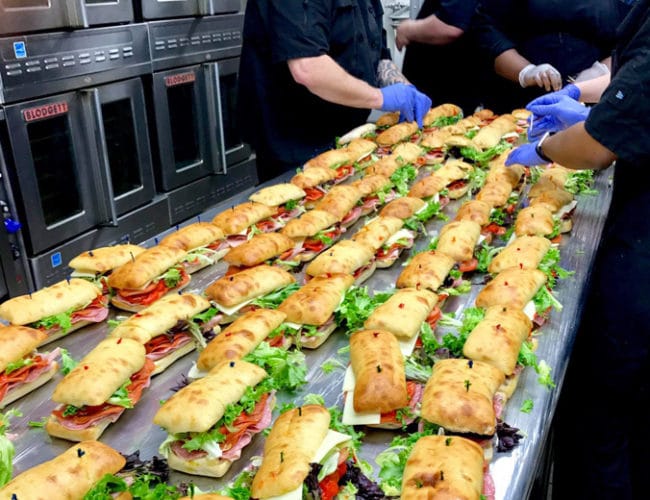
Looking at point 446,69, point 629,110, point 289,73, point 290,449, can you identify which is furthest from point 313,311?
point 446,69

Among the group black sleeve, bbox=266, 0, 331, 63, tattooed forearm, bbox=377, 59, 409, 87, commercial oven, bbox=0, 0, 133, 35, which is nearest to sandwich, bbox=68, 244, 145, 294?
black sleeve, bbox=266, 0, 331, 63

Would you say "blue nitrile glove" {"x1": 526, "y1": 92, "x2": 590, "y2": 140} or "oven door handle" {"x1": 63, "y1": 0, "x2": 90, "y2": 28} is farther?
"oven door handle" {"x1": 63, "y1": 0, "x2": 90, "y2": 28}

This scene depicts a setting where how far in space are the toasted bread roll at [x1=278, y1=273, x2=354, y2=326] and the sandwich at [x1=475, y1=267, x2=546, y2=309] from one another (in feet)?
1.97

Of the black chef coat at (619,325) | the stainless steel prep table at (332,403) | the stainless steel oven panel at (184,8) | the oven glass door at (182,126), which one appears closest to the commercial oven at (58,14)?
the stainless steel oven panel at (184,8)

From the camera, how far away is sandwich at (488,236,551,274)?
3.11 m

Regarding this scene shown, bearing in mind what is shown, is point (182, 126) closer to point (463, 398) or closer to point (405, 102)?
point (405, 102)

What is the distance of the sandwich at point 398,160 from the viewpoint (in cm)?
453

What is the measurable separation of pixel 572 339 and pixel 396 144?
2.67 metres

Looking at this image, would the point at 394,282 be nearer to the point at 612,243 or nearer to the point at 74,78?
the point at 612,243

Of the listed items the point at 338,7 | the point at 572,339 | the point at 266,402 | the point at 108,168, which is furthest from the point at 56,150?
the point at 572,339

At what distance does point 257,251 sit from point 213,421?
4.30 feet

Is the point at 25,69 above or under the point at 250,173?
above

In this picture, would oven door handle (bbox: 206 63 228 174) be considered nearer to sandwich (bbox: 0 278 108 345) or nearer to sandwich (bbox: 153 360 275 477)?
sandwich (bbox: 0 278 108 345)

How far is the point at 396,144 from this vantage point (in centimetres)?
513
